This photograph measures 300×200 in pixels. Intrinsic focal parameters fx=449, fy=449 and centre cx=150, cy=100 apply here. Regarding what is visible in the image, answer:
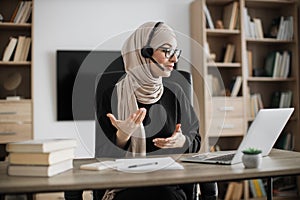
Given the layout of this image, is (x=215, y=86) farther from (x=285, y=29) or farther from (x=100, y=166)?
(x=285, y=29)

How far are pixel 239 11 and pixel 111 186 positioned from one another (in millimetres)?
3178

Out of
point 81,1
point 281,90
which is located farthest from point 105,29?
point 281,90

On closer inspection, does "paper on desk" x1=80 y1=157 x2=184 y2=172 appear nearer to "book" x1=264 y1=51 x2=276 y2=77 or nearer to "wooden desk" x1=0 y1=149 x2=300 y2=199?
"wooden desk" x1=0 y1=149 x2=300 y2=199

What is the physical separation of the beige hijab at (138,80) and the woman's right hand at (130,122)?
39 millimetres

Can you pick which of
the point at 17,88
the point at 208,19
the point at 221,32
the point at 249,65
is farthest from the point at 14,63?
the point at 249,65

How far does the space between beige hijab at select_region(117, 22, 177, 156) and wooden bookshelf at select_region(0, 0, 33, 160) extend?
2.02 meters

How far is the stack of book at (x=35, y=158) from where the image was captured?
4.60 ft

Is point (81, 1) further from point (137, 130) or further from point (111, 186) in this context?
point (111, 186)

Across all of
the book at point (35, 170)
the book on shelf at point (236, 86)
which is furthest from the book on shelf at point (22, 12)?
the book at point (35, 170)

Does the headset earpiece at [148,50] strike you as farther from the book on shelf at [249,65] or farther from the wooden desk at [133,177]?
the book on shelf at [249,65]

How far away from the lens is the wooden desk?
4.23 feet

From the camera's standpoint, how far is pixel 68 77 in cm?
388

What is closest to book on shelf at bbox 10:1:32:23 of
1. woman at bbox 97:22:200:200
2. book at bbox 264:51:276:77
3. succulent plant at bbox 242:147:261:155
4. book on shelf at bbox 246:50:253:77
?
book on shelf at bbox 246:50:253:77

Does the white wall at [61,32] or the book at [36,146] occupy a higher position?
the white wall at [61,32]
